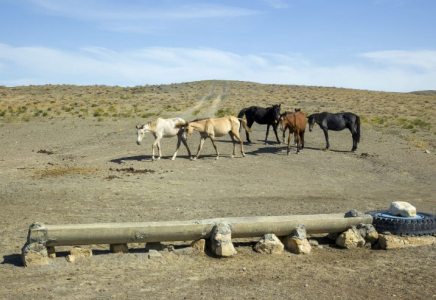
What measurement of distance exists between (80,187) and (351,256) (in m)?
8.19

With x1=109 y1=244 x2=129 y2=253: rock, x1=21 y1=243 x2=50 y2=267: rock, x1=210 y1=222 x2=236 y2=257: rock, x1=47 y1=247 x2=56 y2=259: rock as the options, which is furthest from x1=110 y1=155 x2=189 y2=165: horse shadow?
x1=21 y1=243 x2=50 y2=267: rock

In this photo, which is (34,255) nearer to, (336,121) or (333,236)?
(333,236)

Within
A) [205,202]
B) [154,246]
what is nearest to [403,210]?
[154,246]

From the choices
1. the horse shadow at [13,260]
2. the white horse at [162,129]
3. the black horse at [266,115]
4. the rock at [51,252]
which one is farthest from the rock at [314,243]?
the black horse at [266,115]

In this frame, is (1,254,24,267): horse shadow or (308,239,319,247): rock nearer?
(1,254,24,267): horse shadow

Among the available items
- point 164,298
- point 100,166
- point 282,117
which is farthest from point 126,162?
point 164,298

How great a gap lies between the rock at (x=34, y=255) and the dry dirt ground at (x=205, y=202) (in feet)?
0.39

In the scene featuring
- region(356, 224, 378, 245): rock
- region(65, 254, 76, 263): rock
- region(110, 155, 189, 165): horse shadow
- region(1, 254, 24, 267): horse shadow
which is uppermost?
region(110, 155, 189, 165): horse shadow

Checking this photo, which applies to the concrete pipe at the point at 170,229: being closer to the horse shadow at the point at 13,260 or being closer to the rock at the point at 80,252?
the rock at the point at 80,252

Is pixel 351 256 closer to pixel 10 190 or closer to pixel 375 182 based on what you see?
pixel 375 182

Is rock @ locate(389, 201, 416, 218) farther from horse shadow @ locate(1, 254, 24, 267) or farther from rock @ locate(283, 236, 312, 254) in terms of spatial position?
horse shadow @ locate(1, 254, 24, 267)

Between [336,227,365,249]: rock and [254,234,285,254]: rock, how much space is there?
1182mm

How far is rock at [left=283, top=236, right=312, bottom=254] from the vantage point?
825cm

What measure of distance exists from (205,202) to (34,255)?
539cm
